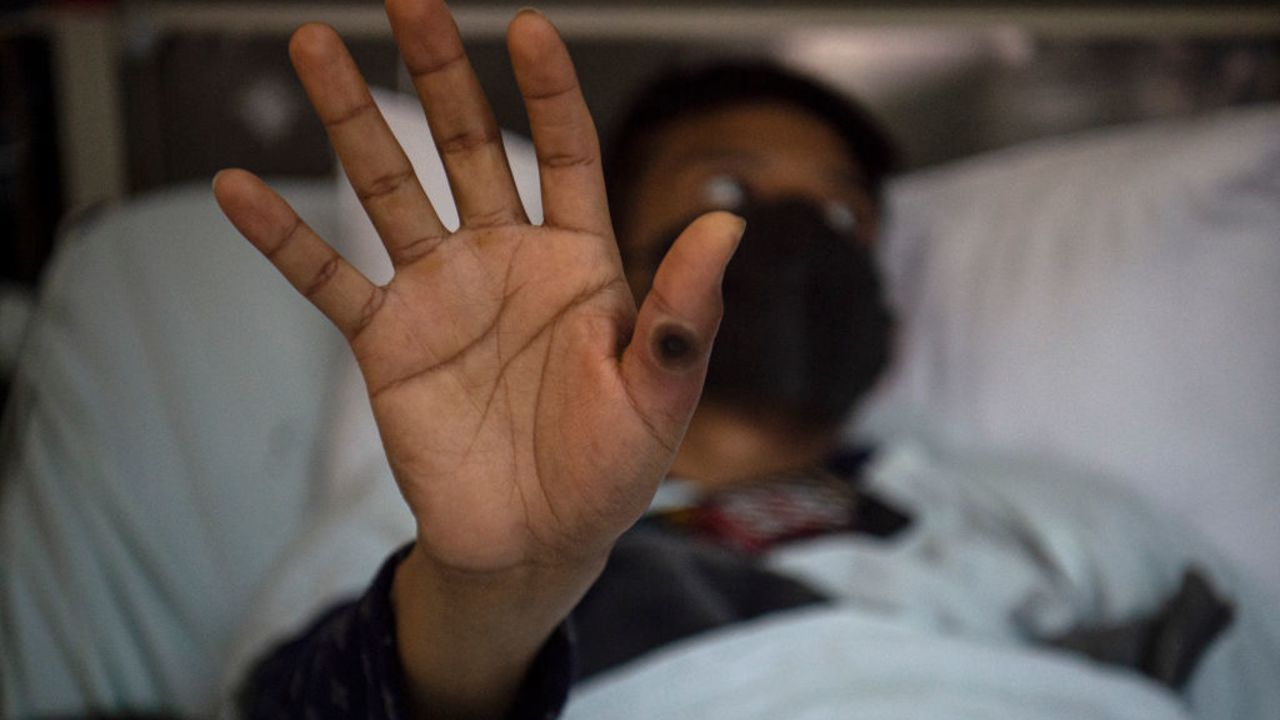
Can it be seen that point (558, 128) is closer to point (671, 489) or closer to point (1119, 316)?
point (671, 489)

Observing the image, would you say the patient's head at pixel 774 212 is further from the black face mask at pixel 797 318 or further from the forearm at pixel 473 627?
the forearm at pixel 473 627

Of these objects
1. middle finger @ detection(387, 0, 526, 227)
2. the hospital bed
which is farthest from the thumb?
the hospital bed

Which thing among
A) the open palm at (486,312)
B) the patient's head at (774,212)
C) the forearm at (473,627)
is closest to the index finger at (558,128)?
the open palm at (486,312)

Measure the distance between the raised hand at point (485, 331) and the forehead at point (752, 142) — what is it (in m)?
0.65

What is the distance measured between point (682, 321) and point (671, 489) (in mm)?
559

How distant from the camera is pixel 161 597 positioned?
907mm

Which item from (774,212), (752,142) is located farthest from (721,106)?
(774,212)

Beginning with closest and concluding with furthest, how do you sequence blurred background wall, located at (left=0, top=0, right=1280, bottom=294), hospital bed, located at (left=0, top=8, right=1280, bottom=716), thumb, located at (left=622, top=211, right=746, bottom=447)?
thumb, located at (left=622, top=211, right=746, bottom=447), hospital bed, located at (left=0, top=8, right=1280, bottom=716), blurred background wall, located at (left=0, top=0, right=1280, bottom=294)

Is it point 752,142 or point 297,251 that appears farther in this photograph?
point 752,142

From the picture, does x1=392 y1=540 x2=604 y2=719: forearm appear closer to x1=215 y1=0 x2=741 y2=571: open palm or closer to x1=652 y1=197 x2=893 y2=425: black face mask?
x1=215 y1=0 x2=741 y2=571: open palm

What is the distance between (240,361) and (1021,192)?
952mm

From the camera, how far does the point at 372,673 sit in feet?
1.38

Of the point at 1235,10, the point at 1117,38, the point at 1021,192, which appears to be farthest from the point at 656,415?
the point at 1235,10

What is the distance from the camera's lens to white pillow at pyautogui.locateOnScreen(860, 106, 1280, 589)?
0.85 meters
